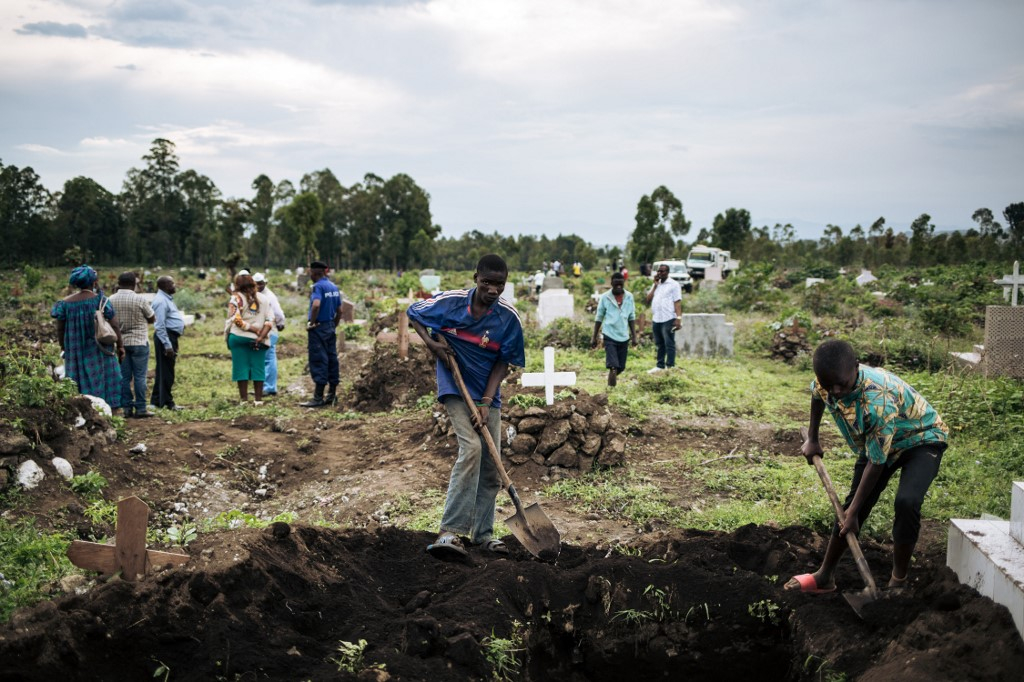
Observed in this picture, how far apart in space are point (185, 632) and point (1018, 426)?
25.0ft

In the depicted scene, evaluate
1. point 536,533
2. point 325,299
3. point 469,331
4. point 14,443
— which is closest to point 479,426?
point 469,331

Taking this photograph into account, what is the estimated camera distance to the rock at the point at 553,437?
7.07 metres

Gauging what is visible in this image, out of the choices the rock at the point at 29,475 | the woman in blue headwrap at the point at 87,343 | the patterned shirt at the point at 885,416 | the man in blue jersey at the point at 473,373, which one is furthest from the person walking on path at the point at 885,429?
the woman in blue headwrap at the point at 87,343

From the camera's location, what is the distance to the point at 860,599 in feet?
12.3

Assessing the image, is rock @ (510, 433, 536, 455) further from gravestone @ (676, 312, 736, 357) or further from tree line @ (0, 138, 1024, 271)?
tree line @ (0, 138, 1024, 271)

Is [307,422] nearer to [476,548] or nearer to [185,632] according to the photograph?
[476,548]

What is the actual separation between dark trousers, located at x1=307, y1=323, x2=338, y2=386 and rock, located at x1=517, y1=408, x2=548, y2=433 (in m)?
→ 3.76

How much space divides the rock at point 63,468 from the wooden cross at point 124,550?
2.69 metres

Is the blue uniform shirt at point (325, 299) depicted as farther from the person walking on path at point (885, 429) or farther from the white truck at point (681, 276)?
the white truck at point (681, 276)

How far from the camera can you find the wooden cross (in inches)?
142

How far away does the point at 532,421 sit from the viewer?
720cm

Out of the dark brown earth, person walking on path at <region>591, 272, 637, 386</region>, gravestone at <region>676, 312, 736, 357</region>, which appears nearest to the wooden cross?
the dark brown earth

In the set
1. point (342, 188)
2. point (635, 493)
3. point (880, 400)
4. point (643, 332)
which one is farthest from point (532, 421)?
point (342, 188)

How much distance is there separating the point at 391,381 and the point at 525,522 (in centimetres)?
612
